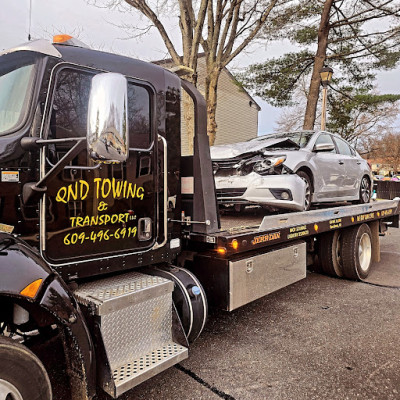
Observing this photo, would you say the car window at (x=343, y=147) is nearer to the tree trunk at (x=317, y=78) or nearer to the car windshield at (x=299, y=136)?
the car windshield at (x=299, y=136)

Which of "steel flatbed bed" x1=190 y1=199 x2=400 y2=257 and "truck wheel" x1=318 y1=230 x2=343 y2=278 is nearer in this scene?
"steel flatbed bed" x1=190 y1=199 x2=400 y2=257

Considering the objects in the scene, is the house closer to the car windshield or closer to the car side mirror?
the car windshield

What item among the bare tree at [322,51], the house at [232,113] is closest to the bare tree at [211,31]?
the bare tree at [322,51]

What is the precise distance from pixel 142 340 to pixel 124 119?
4.81 ft

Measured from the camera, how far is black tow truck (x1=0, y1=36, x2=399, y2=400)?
1964 millimetres

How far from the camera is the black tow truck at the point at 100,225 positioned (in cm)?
196

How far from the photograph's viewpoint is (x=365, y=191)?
7.15 m

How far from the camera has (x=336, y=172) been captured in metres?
6.03

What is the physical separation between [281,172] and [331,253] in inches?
72.9

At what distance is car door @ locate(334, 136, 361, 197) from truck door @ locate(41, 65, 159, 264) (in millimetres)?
4369

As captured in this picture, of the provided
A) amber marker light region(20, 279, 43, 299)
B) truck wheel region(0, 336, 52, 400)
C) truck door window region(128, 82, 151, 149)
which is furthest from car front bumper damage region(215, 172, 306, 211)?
truck wheel region(0, 336, 52, 400)

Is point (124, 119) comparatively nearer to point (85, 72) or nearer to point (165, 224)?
point (85, 72)

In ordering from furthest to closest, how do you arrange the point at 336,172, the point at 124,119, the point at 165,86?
the point at 336,172 → the point at 165,86 → the point at 124,119

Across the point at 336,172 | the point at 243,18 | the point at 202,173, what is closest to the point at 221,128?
the point at 243,18
